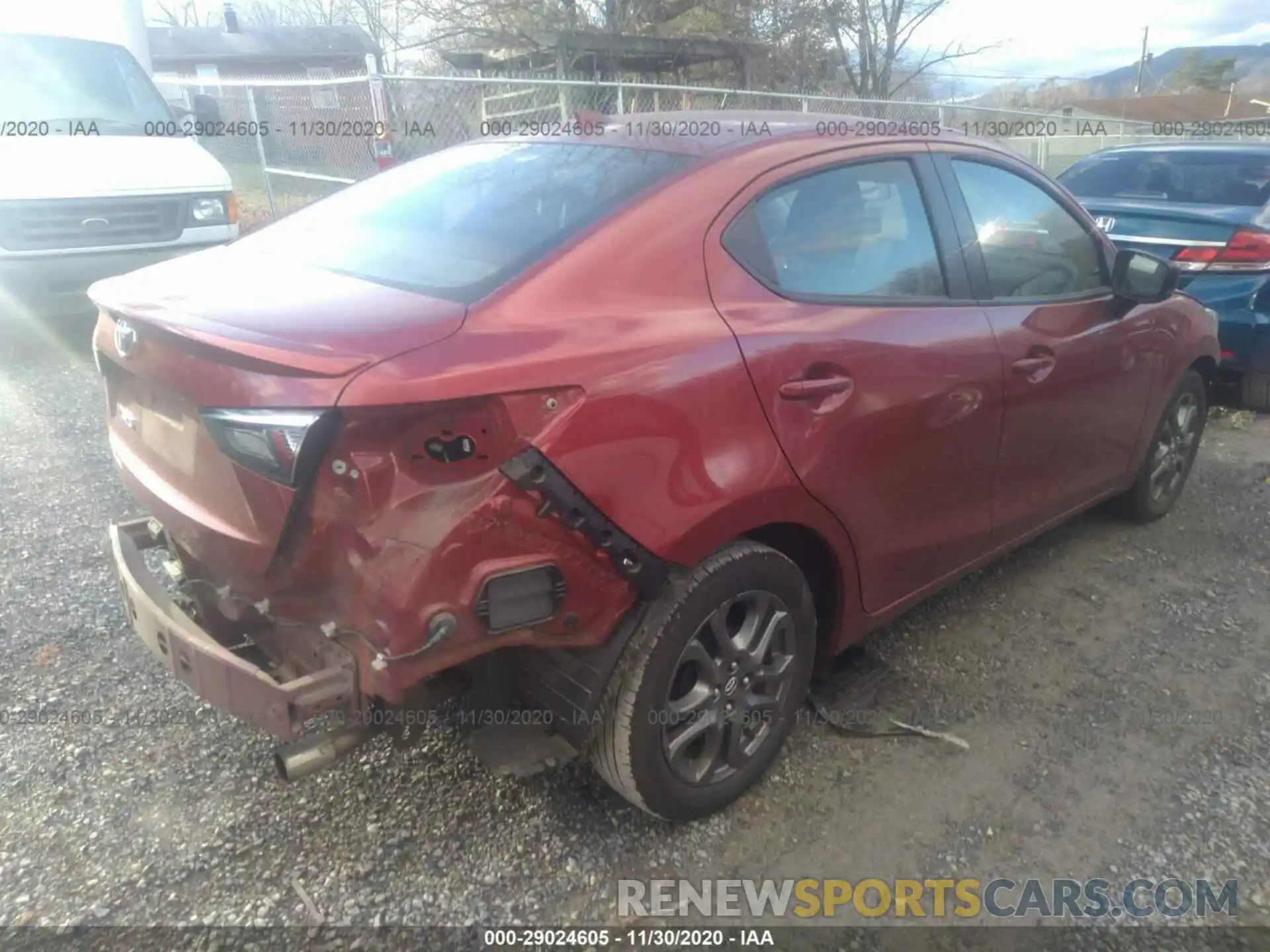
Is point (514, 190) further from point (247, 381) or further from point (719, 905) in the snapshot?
point (719, 905)

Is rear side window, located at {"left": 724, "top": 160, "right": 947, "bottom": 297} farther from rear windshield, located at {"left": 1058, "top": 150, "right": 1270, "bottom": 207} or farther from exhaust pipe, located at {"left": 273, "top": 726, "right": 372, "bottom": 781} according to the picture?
rear windshield, located at {"left": 1058, "top": 150, "right": 1270, "bottom": 207}

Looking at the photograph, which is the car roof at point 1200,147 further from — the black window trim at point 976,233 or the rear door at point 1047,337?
the black window trim at point 976,233

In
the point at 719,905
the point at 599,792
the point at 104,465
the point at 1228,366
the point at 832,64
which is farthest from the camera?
the point at 832,64

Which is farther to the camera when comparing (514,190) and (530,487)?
(514,190)

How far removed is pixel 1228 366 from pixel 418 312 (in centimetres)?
578

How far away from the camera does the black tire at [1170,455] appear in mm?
4160

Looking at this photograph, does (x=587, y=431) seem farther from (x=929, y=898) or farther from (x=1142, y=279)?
(x=1142, y=279)

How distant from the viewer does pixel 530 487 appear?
1.89 metres

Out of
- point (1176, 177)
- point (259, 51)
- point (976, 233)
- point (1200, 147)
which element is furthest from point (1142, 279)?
point (259, 51)

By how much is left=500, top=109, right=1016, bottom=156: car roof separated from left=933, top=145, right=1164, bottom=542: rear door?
0.25 metres

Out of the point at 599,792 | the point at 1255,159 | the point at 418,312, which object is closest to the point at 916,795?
the point at 599,792

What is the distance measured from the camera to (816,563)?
269 cm

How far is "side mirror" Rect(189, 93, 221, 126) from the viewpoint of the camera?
777 cm

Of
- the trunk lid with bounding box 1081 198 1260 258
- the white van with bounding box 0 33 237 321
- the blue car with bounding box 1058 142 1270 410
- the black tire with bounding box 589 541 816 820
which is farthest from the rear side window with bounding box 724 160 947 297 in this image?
the white van with bounding box 0 33 237 321
